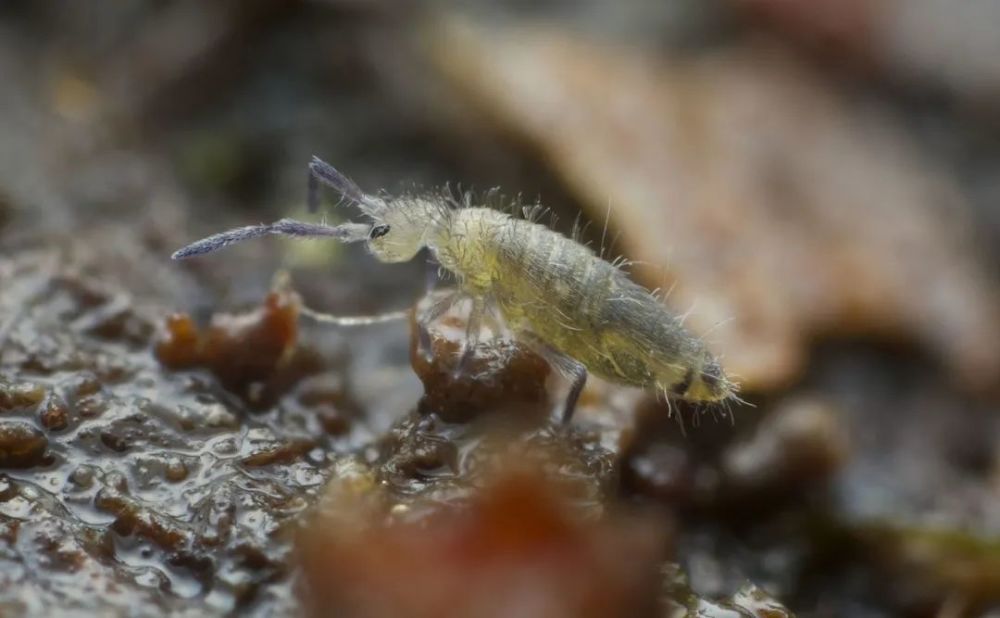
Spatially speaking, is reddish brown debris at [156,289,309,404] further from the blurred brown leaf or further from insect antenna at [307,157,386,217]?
the blurred brown leaf

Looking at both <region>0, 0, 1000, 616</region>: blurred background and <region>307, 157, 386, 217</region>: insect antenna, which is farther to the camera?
<region>307, 157, 386, 217</region>: insect antenna

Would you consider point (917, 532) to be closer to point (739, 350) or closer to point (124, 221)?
point (739, 350)

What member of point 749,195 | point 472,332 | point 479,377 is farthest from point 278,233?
point 749,195

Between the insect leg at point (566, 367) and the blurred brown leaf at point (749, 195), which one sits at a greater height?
the blurred brown leaf at point (749, 195)

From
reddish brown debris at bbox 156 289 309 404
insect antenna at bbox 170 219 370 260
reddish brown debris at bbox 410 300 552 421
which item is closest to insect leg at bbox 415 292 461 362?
reddish brown debris at bbox 410 300 552 421

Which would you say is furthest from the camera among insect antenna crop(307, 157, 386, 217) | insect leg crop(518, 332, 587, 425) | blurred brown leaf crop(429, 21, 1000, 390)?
blurred brown leaf crop(429, 21, 1000, 390)

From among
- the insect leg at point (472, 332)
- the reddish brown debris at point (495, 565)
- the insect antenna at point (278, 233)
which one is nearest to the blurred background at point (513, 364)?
the reddish brown debris at point (495, 565)

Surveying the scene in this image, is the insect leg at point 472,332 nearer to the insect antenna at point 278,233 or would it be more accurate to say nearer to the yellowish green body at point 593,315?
the yellowish green body at point 593,315
